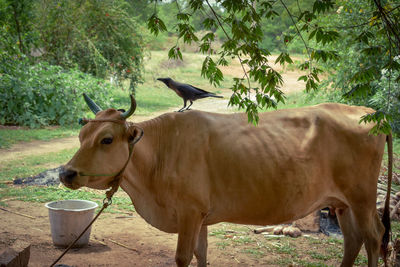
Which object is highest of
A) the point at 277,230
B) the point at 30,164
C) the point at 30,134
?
the point at 30,134

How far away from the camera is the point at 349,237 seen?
13.6 feet

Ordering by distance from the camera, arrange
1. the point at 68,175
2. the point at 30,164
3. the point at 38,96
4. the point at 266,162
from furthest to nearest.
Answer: the point at 38,96
the point at 30,164
the point at 266,162
the point at 68,175

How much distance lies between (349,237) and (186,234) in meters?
1.69

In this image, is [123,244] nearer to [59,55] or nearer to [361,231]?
[361,231]

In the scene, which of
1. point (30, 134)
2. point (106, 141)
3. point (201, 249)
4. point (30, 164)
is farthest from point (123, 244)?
point (30, 134)

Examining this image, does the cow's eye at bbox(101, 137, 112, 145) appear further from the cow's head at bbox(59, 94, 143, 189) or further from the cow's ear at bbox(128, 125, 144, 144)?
the cow's ear at bbox(128, 125, 144, 144)

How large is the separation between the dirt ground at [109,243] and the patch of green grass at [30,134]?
478 cm

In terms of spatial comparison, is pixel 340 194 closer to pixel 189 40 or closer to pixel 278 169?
pixel 278 169

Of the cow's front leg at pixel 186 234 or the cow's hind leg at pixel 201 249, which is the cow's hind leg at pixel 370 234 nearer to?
the cow's hind leg at pixel 201 249

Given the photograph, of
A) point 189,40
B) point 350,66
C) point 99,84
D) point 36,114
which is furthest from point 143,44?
point 189,40

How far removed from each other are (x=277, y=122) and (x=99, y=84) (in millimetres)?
12904

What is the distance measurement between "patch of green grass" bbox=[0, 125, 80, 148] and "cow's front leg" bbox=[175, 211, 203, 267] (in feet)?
26.4

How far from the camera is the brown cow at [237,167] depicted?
3408 millimetres

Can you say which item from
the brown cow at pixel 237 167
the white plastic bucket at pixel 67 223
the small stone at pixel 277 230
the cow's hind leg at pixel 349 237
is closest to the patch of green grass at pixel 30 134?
the white plastic bucket at pixel 67 223
